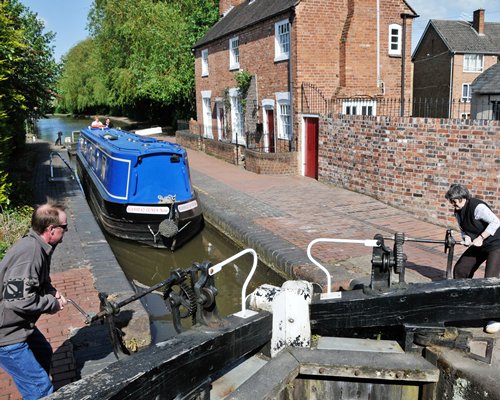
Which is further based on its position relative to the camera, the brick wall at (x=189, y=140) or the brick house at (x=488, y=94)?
the brick wall at (x=189, y=140)

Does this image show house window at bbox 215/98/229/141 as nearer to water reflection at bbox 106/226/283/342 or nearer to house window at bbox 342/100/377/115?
house window at bbox 342/100/377/115

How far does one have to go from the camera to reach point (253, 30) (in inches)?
754

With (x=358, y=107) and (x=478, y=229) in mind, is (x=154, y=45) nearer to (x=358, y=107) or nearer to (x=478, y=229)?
(x=358, y=107)

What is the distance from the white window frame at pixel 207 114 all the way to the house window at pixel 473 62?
19929mm

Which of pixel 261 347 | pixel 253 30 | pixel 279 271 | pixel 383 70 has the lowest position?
pixel 279 271

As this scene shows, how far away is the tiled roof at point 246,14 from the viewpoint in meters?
17.4

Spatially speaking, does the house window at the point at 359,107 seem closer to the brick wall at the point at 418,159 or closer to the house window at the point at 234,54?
the brick wall at the point at 418,159

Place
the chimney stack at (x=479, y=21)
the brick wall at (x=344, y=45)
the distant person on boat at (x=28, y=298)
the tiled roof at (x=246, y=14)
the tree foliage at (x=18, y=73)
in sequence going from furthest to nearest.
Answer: the chimney stack at (x=479, y=21)
the tiled roof at (x=246, y=14)
the brick wall at (x=344, y=45)
the tree foliage at (x=18, y=73)
the distant person on boat at (x=28, y=298)

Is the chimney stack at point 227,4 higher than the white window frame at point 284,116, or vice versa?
the chimney stack at point 227,4

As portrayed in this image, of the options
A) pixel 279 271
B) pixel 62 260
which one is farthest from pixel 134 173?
pixel 279 271

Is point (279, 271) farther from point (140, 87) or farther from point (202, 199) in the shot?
point (140, 87)

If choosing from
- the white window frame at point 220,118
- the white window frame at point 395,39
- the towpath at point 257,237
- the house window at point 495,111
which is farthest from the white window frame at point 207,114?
the house window at point 495,111

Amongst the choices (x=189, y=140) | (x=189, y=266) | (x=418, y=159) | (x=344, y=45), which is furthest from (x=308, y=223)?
(x=189, y=140)

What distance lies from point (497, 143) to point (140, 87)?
24697 mm
